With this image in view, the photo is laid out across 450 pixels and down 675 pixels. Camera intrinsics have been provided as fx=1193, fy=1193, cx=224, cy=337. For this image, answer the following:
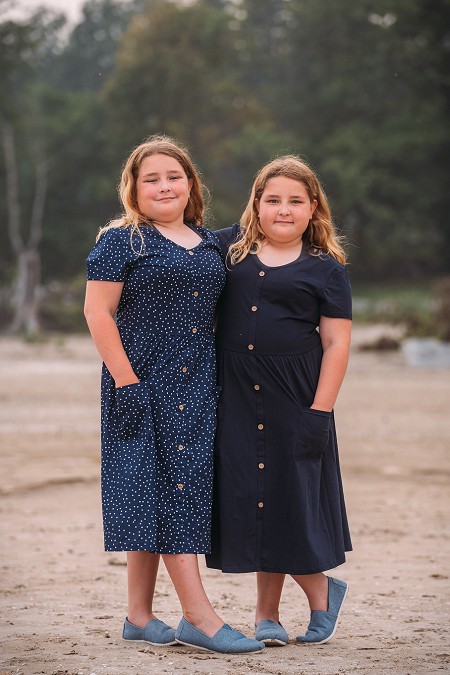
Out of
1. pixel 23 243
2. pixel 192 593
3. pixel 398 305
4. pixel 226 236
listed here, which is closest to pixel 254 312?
pixel 226 236

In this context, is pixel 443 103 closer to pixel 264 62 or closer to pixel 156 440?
pixel 264 62

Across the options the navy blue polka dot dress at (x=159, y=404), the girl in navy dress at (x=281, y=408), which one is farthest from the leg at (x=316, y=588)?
the navy blue polka dot dress at (x=159, y=404)

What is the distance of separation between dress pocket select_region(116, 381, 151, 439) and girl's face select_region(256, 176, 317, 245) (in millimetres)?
696

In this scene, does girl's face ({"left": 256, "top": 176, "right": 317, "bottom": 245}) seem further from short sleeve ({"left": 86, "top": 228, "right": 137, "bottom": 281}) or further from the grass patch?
the grass patch

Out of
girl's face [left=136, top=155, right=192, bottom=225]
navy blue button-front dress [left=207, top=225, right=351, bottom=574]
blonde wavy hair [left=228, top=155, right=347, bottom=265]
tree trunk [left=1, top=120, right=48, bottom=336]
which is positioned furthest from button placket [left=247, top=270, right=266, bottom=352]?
tree trunk [left=1, top=120, right=48, bottom=336]

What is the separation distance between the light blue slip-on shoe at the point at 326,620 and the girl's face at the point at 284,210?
3.98ft

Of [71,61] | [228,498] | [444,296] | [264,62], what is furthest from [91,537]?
[71,61]

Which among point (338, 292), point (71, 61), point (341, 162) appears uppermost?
point (71, 61)

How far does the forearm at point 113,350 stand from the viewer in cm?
389

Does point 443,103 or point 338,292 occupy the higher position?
point 443,103

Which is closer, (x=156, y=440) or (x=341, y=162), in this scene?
(x=156, y=440)

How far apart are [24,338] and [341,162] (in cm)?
1594

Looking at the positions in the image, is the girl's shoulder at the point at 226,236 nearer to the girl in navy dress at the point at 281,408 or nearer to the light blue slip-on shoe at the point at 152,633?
the girl in navy dress at the point at 281,408

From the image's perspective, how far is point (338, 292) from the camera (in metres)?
4.02
